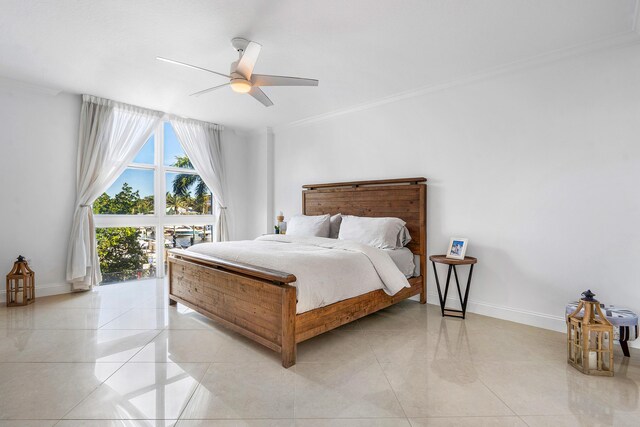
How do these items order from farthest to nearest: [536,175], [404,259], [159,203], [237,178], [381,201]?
[237,178]
[159,203]
[381,201]
[404,259]
[536,175]

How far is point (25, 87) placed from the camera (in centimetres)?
386

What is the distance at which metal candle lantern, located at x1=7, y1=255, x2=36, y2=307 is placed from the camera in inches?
142

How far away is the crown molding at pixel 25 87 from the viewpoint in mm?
3727

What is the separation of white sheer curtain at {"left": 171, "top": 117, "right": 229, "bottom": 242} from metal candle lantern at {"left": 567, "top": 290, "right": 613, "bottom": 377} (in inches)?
199

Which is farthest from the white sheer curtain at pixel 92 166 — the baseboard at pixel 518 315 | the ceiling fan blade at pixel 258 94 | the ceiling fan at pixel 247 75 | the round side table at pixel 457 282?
the baseboard at pixel 518 315

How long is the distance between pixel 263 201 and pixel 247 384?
4.14 metres

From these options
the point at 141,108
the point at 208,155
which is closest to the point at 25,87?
the point at 141,108

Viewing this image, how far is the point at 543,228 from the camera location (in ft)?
9.96

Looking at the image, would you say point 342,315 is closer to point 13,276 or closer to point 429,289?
point 429,289

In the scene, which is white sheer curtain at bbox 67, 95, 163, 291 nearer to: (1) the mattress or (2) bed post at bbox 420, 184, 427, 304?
(1) the mattress

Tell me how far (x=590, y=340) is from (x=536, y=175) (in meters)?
1.53

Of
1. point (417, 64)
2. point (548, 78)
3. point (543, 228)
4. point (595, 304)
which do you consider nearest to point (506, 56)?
point (548, 78)

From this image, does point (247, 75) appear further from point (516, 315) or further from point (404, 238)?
point (516, 315)

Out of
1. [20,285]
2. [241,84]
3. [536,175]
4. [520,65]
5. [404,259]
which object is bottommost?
[20,285]
